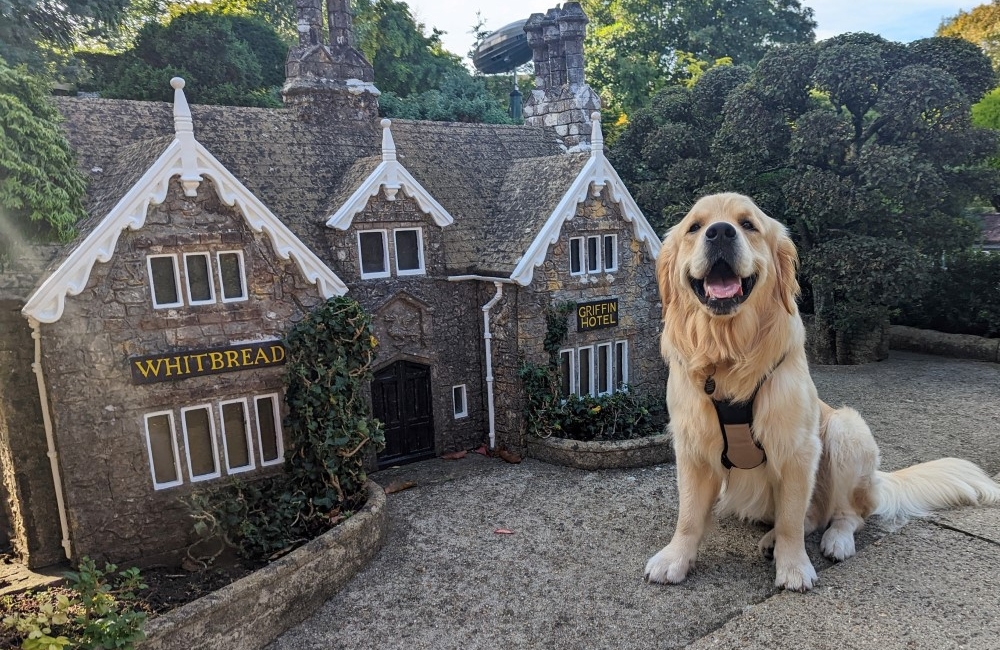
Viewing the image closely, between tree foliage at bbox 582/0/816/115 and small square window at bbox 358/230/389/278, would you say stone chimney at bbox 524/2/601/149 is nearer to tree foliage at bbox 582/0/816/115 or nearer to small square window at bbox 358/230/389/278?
small square window at bbox 358/230/389/278

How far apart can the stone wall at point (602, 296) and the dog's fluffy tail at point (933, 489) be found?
270 inches

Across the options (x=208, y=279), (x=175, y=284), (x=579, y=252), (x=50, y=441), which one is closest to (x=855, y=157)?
(x=579, y=252)

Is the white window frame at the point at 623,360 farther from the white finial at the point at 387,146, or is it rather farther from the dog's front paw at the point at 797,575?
the dog's front paw at the point at 797,575

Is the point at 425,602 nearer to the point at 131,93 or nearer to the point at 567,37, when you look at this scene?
the point at 567,37

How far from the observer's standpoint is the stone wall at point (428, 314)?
42.1 ft

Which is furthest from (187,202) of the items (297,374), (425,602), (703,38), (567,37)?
(703,38)

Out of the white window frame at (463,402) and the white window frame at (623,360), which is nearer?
the white window frame at (463,402)

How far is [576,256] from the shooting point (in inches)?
577

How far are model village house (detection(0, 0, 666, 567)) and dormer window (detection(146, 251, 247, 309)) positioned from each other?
1.2 inches

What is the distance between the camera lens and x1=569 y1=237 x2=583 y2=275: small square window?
1454 centimetres

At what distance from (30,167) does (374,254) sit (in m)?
6.26

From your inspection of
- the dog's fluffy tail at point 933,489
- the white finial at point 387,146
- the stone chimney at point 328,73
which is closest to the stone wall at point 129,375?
the white finial at point 387,146

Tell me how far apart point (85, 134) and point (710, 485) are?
11.3 m

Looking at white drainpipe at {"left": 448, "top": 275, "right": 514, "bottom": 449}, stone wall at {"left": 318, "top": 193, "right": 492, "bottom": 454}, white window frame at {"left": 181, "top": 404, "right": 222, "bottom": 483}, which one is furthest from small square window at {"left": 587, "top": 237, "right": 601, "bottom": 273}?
white window frame at {"left": 181, "top": 404, "right": 222, "bottom": 483}
